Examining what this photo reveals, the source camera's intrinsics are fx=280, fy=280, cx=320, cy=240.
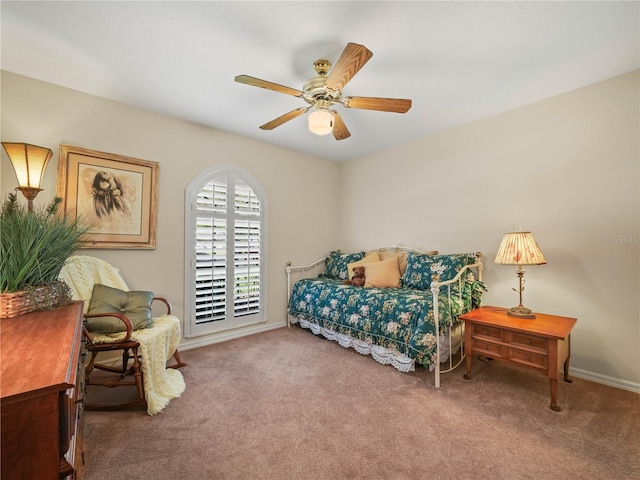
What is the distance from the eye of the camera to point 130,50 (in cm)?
197

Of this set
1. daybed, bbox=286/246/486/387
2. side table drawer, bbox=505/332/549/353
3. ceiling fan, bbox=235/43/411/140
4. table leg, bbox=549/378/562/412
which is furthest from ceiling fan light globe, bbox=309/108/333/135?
table leg, bbox=549/378/562/412

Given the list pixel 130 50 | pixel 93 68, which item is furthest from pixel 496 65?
pixel 93 68

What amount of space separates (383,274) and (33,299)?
2813 millimetres

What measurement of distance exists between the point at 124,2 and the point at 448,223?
10.9ft

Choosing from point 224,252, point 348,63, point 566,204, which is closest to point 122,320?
point 224,252

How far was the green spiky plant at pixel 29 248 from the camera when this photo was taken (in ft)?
3.75

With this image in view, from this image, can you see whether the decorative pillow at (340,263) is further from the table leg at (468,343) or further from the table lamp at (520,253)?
the table lamp at (520,253)

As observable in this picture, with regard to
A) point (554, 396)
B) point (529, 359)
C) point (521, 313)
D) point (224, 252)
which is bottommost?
point (554, 396)

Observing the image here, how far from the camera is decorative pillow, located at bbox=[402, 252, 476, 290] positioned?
9.20 feet

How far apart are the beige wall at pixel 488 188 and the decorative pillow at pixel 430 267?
1.14 feet

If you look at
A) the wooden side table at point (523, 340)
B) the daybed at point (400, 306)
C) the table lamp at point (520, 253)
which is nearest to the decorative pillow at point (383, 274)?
the daybed at point (400, 306)

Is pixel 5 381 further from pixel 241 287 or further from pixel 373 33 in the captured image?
pixel 241 287

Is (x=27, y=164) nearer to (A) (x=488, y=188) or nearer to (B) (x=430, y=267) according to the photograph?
(B) (x=430, y=267)

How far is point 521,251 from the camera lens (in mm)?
→ 2223
